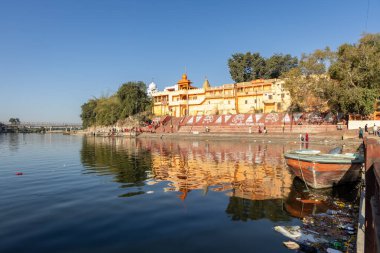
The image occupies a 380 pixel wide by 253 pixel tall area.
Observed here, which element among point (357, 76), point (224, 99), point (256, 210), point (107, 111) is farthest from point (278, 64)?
point (256, 210)

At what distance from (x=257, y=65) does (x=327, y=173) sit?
6222cm

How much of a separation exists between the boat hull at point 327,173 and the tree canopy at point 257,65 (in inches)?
2344

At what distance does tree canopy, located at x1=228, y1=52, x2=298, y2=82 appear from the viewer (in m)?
69.2

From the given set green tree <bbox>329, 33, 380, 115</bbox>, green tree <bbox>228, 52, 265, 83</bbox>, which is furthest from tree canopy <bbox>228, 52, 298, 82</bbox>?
green tree <bbox>329, 33, 380, 115</bbox>

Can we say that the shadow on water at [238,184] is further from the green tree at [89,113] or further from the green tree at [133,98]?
the green tree at [89,113]

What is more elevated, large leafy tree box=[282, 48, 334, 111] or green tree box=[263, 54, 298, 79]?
green tree box=[263, 54, 298, 79]

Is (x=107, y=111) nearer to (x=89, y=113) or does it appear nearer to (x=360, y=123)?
(x=89, y=113)

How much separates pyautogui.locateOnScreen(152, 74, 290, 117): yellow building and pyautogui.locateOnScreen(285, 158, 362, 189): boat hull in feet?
142

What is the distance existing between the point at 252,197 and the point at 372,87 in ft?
115

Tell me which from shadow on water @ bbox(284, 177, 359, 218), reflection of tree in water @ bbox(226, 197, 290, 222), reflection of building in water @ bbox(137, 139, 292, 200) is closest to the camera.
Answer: reflection of tree in water @ bbox(226, 197, 290, 222)

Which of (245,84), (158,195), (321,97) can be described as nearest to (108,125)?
(245,84)

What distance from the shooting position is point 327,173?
12.0 m

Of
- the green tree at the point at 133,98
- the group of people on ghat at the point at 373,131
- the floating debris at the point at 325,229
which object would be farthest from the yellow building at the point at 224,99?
the floating debris at the point at 325,229

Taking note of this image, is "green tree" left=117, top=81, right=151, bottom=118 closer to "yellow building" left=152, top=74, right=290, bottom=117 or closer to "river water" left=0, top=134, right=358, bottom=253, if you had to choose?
"yellow building" left=152, top=74, right=290, bottom=117
